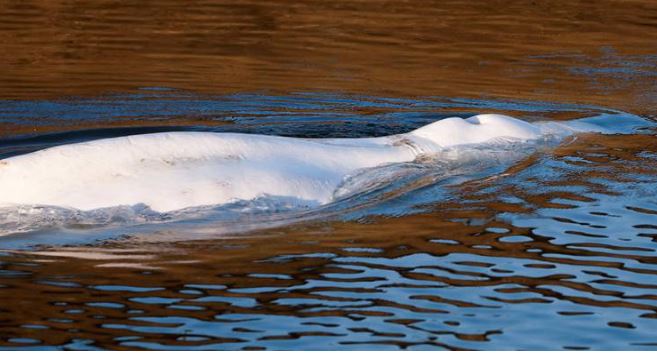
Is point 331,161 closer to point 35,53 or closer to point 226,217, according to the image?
point 226,217

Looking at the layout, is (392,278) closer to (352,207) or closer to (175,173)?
(352,207)

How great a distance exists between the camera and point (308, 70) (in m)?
16.1

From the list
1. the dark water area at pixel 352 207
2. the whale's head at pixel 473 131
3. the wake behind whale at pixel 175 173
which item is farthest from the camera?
the whale's head at pixel 473 131

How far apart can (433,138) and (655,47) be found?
7357mm

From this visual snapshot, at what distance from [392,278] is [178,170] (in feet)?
7.03

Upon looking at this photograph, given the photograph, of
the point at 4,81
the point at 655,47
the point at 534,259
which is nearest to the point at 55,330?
the point at 534,259

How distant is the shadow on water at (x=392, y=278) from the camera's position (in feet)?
23.2

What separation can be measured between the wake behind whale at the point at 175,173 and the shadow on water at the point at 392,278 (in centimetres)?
31

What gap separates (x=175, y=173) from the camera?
9508mm

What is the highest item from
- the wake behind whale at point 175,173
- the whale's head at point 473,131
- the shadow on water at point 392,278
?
the whale's head at point 473,131

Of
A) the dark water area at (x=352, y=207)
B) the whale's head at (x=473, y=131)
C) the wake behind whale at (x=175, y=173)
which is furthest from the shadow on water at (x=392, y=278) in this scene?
the whale's head at (x=473, y=131)

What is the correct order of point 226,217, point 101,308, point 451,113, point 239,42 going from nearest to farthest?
point 101,308, point 226,217, point 451,113, point 239,42

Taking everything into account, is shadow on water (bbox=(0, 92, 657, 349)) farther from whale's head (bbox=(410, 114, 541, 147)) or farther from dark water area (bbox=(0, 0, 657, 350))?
whale's head (bbox=(410, 114, 541, 147))

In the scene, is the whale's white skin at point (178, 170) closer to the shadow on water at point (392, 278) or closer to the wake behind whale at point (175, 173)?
the wake behind whale at point (175, 173)
